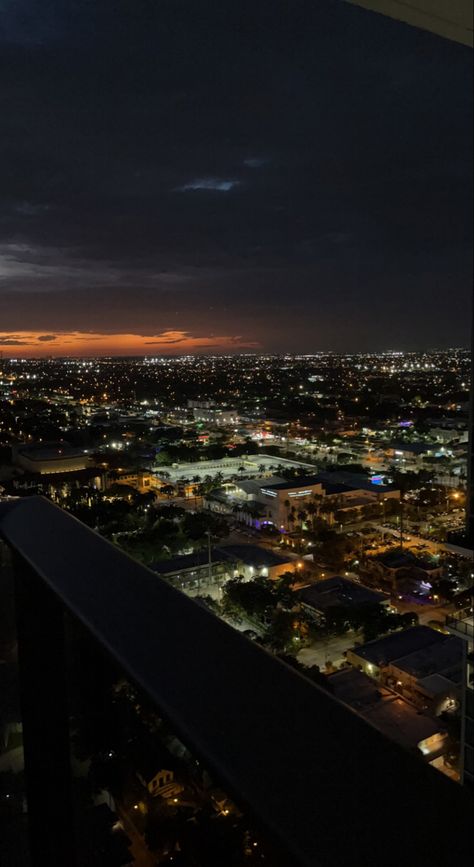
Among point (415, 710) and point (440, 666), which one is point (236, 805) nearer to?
point (415, 710)

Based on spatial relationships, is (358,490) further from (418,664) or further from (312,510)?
(418,664)

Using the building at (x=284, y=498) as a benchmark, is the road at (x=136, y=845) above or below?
above

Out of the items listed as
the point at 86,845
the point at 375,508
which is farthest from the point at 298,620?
the point at 86,845

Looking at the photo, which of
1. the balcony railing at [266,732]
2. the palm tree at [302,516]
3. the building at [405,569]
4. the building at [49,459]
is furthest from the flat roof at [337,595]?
the building at [49,459]

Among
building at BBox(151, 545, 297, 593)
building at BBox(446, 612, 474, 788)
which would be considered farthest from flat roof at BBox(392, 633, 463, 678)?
building at BBox(151, 545, 297, 593)

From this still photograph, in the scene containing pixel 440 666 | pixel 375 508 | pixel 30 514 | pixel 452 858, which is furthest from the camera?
pixel 375 508

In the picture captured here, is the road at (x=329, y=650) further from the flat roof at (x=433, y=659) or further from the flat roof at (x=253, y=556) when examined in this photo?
the flat roof at (x=253, y=556)

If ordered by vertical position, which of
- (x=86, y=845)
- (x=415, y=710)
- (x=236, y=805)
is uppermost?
(x=236, y=805)
